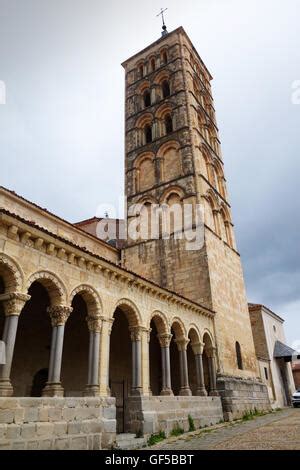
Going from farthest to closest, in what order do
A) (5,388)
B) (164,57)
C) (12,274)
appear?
(164,57), (12,274), (5,388)

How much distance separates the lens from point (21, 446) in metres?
6.37

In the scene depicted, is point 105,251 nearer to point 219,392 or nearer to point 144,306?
point 144,306

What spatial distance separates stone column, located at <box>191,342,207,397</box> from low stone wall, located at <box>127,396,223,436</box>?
32cm

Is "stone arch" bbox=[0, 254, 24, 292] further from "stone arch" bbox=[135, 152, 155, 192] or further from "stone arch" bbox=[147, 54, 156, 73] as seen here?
"stone arch" bbox=[147, 54, 156, 73]

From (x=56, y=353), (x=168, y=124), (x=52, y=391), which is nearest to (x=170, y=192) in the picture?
(x=168, y=124)

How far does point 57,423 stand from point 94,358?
198cm

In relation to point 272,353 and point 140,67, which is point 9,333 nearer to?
point 272,353

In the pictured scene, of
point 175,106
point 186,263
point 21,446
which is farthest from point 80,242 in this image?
point 175,106

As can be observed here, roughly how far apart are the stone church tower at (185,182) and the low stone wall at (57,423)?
7.46 m

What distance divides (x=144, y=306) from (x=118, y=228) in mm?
14124

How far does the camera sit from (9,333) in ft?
23.3

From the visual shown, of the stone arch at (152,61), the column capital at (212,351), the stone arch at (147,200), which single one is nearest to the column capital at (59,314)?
the column capital at (212,351)

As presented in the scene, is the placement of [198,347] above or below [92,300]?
below

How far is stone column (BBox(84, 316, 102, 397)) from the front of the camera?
8.57m
